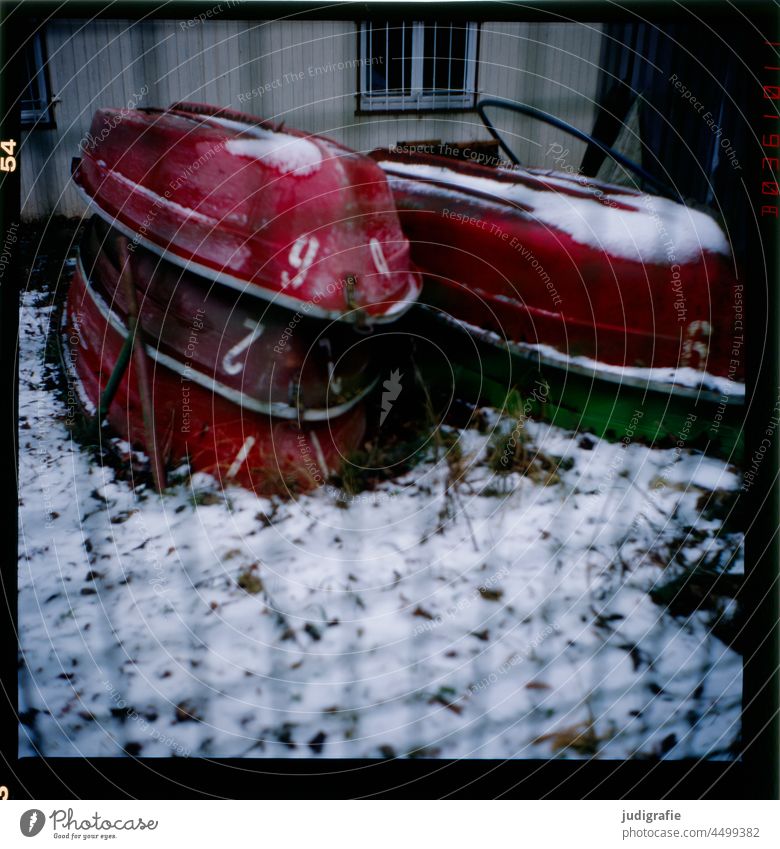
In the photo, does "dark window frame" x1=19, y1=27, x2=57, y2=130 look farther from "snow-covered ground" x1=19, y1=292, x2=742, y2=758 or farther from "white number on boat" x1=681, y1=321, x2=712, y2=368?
"white number on boat" x1=681, y1=321, x2=712, y2=368

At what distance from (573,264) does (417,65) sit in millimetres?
688

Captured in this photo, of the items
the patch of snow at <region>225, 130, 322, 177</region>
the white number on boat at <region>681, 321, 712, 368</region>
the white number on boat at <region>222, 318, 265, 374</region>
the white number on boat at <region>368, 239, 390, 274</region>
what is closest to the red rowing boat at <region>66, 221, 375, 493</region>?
the white number on boat at <region>222, 318, 265, 374</region>

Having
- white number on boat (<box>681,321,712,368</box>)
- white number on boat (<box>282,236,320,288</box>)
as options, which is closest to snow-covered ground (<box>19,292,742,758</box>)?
white number on boat (<box>681,321,712,368</box>)

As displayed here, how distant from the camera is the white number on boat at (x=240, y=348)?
162cm

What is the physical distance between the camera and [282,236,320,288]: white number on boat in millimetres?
1586

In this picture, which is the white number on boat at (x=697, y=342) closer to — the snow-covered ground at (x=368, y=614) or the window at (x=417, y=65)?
the snow-covered ground at (x=368, y=614)

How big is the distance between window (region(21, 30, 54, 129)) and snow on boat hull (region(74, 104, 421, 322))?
14 cm

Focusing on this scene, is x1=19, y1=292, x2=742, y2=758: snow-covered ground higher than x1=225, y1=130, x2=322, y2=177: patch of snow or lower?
lower

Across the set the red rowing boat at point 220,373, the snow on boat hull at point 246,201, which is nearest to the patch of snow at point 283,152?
the snow on boat hull at point 246,201

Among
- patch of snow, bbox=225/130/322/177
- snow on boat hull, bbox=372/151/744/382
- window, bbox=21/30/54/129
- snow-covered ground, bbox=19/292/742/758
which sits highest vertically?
window, bbox=21/30/54/129

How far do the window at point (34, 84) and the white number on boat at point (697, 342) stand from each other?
1.84 meters

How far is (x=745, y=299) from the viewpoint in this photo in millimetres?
1550

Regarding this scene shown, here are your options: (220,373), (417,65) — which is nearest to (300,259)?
(220,373)

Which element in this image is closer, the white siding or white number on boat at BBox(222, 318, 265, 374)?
the white siding
